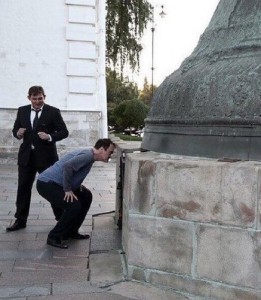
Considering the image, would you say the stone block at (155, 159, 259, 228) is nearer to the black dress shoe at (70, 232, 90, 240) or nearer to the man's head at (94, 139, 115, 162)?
the man's head at (94, 139, 115, 162)

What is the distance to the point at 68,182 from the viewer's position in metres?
5.37

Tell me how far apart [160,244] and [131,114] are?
24.6m

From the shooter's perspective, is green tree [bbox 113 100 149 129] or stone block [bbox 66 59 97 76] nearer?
stone block [bbox 66 59 97 76]

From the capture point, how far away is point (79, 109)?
603 inches

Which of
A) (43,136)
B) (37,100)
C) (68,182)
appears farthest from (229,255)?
(37,100)

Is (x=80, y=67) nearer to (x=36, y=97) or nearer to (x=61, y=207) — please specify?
(x=36, y=97)

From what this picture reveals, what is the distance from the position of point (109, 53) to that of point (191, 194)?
22.6 meters

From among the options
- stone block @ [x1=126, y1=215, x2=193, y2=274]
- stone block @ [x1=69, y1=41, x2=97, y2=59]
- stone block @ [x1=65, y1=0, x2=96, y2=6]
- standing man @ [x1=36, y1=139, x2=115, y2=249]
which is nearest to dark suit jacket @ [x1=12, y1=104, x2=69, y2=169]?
standing man @ [x1=36, y1=139, x2=115, y2=249]

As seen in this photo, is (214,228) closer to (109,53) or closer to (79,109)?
(79,109)

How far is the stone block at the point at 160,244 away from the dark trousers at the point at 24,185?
2343 mm

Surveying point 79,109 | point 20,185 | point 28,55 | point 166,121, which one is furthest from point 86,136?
point 166,121

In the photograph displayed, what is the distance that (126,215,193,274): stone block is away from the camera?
12.9 ft

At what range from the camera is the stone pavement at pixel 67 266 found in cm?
401

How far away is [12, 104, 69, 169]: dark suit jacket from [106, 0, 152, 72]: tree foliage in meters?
18.2
